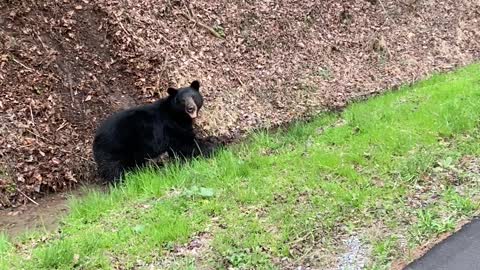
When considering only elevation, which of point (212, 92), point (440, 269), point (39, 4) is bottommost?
point (440, 269)

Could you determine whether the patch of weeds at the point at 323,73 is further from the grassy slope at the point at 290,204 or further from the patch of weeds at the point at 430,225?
the patch of weeds at the point at 430,225

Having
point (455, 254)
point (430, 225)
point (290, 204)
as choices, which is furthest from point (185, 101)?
point (455, 254)

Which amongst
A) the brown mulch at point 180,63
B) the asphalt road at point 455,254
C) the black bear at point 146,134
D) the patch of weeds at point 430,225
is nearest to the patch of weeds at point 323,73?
the brown mulch at point 180,63

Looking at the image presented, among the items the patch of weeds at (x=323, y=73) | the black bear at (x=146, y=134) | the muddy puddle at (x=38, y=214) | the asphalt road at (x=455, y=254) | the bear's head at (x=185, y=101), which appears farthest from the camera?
the patch of weeds at (x=323, y=73)

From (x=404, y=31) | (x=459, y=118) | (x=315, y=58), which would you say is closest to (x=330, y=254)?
(x=459, y=118)

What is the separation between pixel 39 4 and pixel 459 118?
272 inches

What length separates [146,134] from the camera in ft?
26.1

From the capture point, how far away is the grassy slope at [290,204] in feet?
15.7

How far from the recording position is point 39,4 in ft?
31.8

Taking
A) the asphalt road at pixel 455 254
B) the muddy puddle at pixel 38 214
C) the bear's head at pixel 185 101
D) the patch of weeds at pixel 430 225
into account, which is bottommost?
the asphalt road at pixel 455 254

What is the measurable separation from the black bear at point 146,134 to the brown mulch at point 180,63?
0.81 m

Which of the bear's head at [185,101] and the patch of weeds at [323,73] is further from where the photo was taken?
the patch of weeds at [323,73]

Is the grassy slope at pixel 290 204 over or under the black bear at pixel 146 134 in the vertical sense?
under

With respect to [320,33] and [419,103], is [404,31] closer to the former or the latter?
[320,33]
